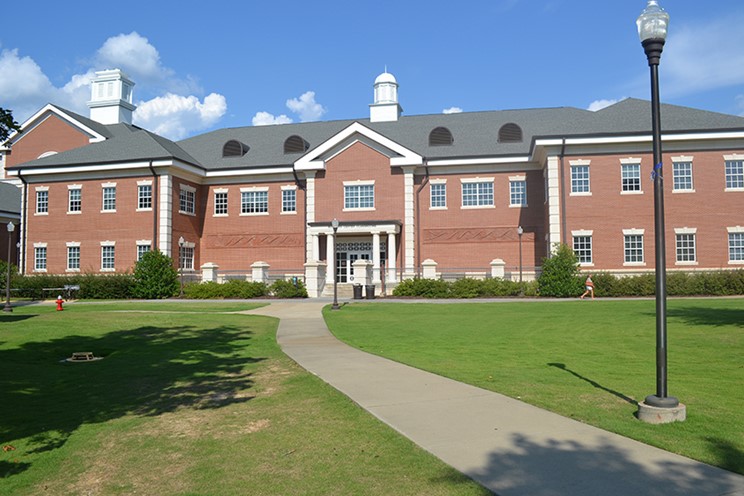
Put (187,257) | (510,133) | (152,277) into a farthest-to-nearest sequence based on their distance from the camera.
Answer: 1. (187,257)
2. (510,133)
3. (152,277)

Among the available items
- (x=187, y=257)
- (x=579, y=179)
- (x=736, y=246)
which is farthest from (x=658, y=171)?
(x=187, y=257)

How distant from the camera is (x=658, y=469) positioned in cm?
471

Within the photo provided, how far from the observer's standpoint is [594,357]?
35.3ft

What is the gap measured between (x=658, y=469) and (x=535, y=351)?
22.8 feet

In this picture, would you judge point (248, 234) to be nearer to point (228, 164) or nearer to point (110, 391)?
point (228, 164)

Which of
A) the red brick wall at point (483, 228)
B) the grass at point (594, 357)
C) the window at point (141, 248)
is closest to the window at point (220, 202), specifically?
the window at point (141, 248)

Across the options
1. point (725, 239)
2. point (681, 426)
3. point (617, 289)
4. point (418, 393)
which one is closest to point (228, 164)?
point (617, 289)

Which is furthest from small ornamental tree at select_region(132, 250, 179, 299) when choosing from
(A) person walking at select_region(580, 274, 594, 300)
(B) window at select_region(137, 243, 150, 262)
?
(A) person walking at select_region(580, 274, 594, 300)

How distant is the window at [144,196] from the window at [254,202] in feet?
19.1

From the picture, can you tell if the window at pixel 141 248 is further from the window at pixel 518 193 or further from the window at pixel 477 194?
the window at pixel 518 193

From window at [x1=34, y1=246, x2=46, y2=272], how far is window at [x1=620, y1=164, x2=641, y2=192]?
3455 centimetres

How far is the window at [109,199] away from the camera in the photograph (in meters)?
36.0

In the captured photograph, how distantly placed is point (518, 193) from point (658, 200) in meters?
29.0

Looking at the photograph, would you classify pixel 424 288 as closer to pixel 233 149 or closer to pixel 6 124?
pixel 233 149
